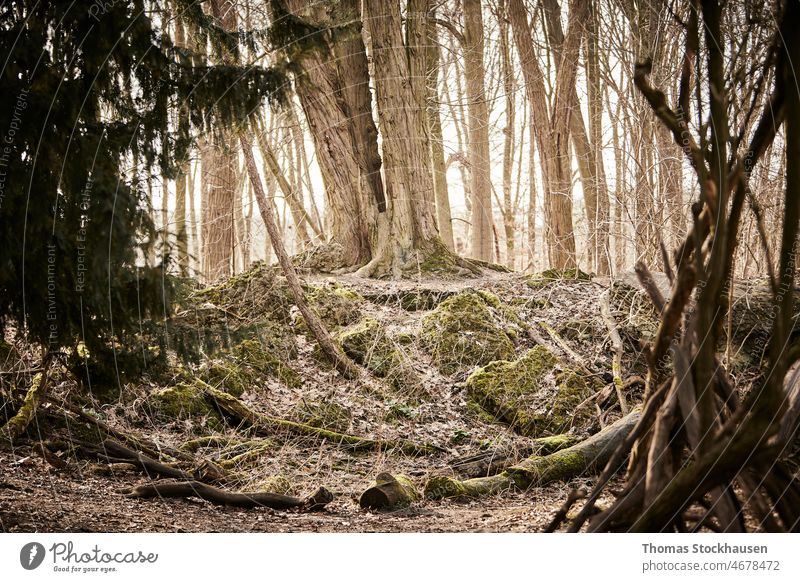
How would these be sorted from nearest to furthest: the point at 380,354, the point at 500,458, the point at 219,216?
the point at 500,458 → the point at 380,354 → the point at 219,216

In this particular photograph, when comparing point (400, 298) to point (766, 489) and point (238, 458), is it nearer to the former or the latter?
point (238, 458)

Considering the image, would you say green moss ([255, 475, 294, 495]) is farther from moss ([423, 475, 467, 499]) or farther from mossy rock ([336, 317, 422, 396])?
mossy rock ([336, 317, 422, 396])

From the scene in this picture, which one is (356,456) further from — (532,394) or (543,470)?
(532,394)

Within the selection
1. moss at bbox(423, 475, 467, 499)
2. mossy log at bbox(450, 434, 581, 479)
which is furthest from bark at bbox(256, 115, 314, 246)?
moss at bbox(423, 475, 467, 499)

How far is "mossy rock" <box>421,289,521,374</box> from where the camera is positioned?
16.9ft

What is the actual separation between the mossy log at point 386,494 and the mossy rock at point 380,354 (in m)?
1.60

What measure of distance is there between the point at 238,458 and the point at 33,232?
1.84 meters

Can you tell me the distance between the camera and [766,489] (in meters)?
2.31

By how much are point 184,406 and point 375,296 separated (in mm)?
1809

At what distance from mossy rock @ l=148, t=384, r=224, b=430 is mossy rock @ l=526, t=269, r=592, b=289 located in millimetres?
3048

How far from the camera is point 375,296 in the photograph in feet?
18.4

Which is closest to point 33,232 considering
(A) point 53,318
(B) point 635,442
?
(A) point 53,318
